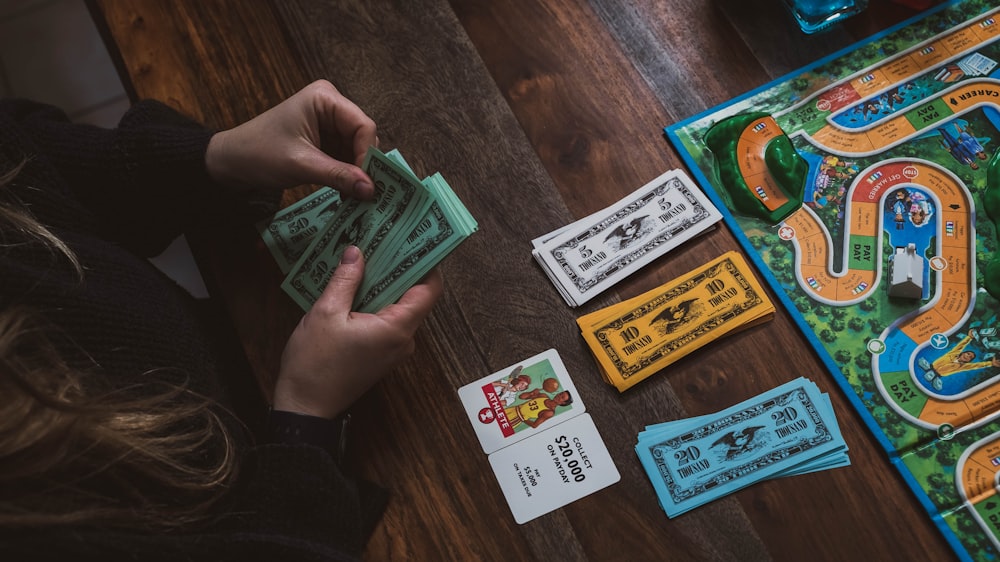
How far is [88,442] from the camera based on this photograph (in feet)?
2.14

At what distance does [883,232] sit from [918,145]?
16 cm

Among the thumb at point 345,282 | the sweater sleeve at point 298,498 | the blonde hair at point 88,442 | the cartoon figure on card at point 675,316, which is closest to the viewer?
the blonde hair at point 88,442

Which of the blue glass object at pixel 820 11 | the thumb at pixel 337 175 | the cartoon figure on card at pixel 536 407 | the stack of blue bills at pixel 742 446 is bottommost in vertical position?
the stack of blue bills at pixel 742 446

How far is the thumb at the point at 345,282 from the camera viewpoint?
0.88 meters

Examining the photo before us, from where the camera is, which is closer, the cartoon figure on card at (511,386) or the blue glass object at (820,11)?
the cartoon figure on card at (511,386)

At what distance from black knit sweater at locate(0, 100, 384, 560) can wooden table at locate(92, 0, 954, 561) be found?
90 millimetres

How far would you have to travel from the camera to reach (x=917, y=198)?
3.43ft

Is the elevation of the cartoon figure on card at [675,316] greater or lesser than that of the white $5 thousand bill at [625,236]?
lesser

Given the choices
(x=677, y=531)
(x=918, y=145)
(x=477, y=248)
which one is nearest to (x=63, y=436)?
(x=477, y=248)

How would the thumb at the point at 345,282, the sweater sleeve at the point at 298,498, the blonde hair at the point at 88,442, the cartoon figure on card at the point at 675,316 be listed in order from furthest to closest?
the cartoon figure on card at the point at 675,316, the thumb at the point at 345,282, the sweater sleeve at the point at 298,498, the blonde hair at the point at 88,442

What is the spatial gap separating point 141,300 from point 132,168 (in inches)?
7.9

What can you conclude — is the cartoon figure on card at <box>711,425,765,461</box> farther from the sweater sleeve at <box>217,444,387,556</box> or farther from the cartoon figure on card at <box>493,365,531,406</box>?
the sweater sleeve at <box>217,444,387,556</box>

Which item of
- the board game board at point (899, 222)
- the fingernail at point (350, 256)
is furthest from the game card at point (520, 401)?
the board game board at point (899, 222)

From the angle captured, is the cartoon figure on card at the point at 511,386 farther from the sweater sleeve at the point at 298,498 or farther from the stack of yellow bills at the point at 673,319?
the sweater sleeve at the point at 298,498
